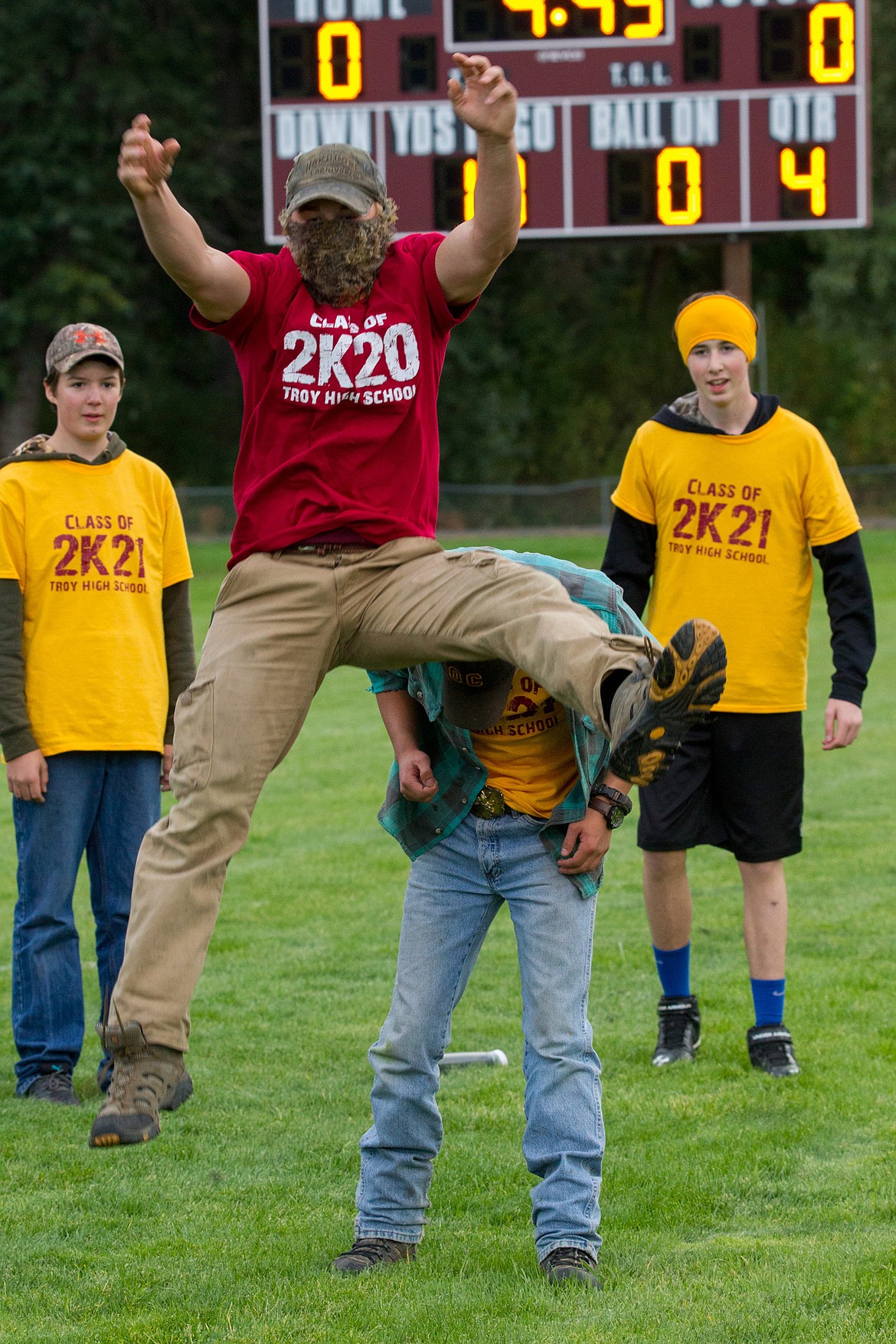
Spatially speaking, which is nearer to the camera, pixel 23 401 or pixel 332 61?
pixel 332 61

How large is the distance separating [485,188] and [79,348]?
229 centimetres

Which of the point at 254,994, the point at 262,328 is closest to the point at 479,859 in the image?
the point at 262,328

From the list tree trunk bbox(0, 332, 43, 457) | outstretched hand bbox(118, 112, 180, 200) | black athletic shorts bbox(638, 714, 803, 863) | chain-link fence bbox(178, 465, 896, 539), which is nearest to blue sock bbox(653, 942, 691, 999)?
black athletic shorts bbox(638, 714, 803, 863)

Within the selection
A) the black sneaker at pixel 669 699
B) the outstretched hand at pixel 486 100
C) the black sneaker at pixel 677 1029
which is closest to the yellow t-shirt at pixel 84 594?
the black sneaker at pixel 677 1029

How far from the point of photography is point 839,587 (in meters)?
5.66

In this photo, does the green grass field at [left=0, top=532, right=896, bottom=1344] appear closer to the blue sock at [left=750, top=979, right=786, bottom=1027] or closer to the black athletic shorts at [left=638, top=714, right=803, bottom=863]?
the blue sock at [left=750, top=979, right=786, bottom=1027]

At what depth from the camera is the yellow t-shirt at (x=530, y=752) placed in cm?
410

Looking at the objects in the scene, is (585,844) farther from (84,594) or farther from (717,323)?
(84,594)

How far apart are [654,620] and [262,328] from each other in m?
2.39

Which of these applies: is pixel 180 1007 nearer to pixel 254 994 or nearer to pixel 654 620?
pixel 654 620

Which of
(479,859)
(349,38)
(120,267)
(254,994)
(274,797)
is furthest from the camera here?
(120,267)

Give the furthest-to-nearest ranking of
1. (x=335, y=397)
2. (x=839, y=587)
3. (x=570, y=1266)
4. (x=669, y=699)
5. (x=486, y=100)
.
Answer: (x=839, y=587) < (x=570, y=1266) < (x=335, y=397) < (x=486, y=100) < (x=669, y=699)

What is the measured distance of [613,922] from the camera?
8062mm

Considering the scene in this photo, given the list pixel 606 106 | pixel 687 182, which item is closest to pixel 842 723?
pixel 687 182
